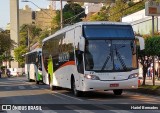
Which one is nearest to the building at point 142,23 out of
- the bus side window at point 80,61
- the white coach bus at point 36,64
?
the white coach bus at point 36,64

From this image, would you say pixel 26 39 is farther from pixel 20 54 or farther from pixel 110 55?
pixel 110 55

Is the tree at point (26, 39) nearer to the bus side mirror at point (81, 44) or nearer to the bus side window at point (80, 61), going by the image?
the bus side window at point (80, 61)

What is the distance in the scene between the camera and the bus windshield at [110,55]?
19.8 m

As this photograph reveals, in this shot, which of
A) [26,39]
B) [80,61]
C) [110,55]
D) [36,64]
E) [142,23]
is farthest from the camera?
[26,39]

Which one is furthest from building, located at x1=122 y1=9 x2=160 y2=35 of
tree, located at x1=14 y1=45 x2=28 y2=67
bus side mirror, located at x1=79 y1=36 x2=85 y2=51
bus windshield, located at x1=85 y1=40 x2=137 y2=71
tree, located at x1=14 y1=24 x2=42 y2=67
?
tree, located at x1=14 y1=24 x2=42 y2=67

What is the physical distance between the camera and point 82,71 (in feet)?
65.8

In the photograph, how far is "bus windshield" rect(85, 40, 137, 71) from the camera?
1977 cm

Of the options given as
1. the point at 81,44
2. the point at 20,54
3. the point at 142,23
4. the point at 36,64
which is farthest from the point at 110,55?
the point at 20,54

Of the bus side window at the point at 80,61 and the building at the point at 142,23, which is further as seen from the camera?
the building at the point at 142,23

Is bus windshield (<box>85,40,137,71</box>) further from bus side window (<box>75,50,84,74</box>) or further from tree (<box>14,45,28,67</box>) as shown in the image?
tree (<box>14,45,28,67</box>)

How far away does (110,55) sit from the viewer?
1991 centimetres

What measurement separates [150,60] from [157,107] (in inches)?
446

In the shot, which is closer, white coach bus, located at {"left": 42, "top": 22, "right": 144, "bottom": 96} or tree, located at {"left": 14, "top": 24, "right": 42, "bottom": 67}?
white coach bus, located at {"left": 42, "top": 22, "right": 144, "bottom": 96}

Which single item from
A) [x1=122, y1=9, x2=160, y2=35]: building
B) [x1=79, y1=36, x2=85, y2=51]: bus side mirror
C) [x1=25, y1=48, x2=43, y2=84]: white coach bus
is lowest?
[x1=25, y1=48, x2=43, y2=84]: white coach bus
